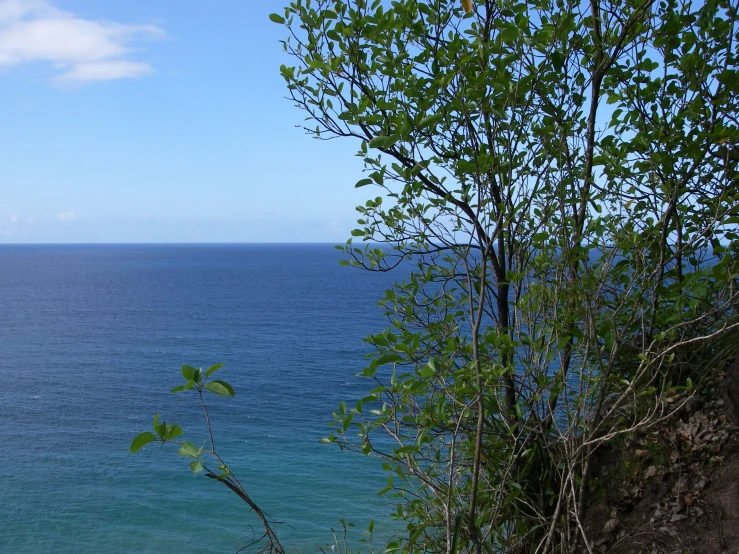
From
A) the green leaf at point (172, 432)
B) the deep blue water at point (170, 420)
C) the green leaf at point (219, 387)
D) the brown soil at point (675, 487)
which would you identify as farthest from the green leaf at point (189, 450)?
the deep blue water at point (170, 420)

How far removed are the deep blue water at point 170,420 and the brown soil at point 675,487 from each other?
299 cm

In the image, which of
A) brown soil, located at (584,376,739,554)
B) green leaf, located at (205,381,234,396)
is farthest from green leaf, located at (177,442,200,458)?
brown soil, located at (584,376,739,554)

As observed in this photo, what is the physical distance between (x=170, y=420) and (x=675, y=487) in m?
36.4

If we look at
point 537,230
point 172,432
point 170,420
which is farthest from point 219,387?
point 170,420

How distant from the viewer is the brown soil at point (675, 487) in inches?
176

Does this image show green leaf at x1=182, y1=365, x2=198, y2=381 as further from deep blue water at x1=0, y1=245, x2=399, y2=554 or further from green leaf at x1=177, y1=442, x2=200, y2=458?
deep blue water at x1=0, y1=245, x2=399, y2=554

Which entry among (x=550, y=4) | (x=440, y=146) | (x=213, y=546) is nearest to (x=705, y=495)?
(x=440, y=146)

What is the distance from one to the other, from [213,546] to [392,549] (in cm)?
2419

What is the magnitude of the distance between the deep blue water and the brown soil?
9.80 ft

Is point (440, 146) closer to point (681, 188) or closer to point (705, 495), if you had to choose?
point (681, 188)

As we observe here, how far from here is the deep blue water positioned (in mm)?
26797

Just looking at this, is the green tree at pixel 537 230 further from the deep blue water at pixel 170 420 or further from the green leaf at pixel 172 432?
the deep blue water at pixel 170 420

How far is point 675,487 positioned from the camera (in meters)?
4.81

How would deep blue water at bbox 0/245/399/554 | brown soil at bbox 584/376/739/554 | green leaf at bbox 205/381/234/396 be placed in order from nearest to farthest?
green leaf at bbox 205/381/234/396
brown soil at bbox 584/376/739/554
deep blue water at bbox 0/245/399/554
